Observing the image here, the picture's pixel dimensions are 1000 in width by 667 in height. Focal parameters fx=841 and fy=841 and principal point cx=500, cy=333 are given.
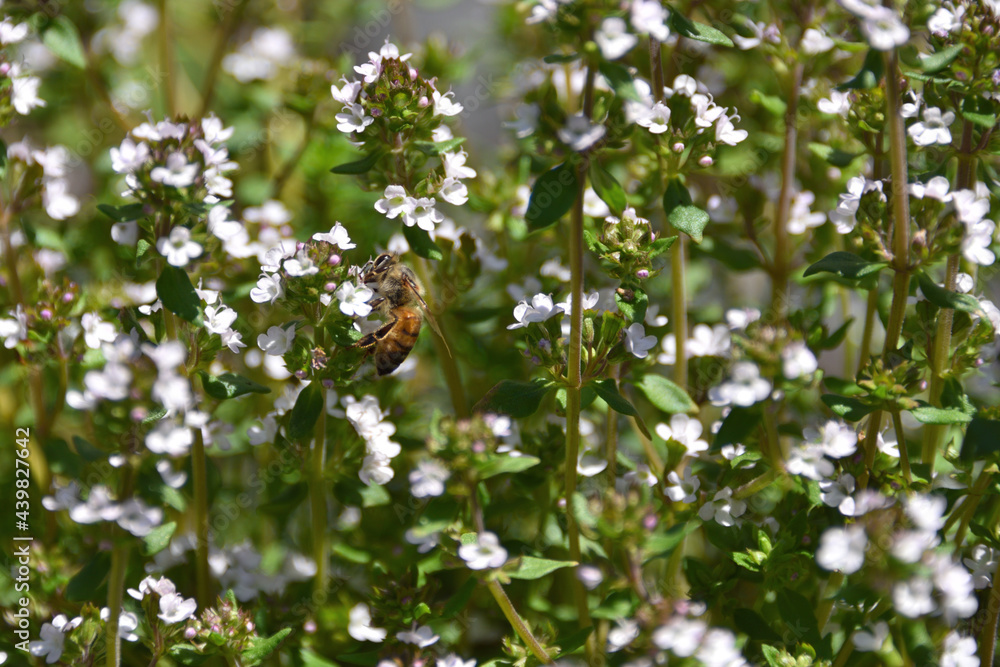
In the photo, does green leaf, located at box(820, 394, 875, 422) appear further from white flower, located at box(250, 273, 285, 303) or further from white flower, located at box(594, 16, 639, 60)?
white flower, located at box(250, 273, 285, 303)

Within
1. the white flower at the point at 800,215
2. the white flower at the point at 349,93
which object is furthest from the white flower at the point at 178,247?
the white flower at the point at 800,215

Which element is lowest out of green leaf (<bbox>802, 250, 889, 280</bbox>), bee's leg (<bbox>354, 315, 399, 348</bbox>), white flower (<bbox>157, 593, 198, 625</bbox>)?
white flower (<bbox>157, 593, 198, 625</bbox>)

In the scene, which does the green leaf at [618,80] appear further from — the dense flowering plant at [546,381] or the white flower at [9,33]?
the white flower at [9,33]

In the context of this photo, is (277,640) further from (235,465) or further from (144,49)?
(144,49)

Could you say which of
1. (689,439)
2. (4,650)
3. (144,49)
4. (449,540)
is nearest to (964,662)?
(689,439)

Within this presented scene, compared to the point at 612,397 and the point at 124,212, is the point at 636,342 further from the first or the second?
the point at 124,212

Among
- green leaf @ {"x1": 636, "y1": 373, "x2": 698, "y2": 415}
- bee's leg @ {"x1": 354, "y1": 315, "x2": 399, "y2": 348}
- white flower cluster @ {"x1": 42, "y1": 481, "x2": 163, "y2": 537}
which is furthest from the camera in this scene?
bee's leg @ {"x1": 354, "y1": 315, "x2": 399, "y2": 348}

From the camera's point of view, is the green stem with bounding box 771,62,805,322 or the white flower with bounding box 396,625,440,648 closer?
the white flower with bounding box 396,625,440,648

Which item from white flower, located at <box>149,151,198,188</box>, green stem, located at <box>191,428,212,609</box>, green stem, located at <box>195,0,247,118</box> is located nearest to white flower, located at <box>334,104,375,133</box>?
white flower, located at <box>149,151,198,188</box>
